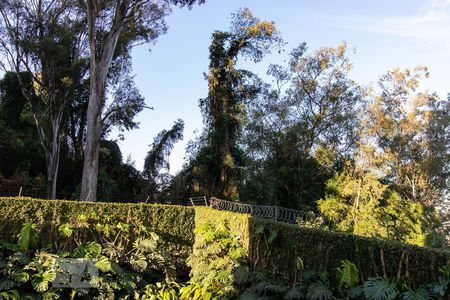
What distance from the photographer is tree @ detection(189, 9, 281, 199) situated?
730 inches

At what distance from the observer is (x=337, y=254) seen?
5.23 metres

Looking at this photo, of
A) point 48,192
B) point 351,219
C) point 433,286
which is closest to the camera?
point 433,286

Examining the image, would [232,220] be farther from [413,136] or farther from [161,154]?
[413,136]

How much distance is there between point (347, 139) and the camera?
888 inches

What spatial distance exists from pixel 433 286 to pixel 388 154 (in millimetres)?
18699

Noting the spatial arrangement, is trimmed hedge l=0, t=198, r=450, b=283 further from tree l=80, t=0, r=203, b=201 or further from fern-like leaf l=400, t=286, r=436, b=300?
tree l=80, t=0, r=203, b=201

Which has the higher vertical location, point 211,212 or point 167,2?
point 167,2

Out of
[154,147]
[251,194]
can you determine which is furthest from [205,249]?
[154,147]

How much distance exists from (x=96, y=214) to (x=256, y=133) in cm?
1311

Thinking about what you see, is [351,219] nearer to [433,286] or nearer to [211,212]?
[211,212]

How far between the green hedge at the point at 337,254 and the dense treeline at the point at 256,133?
1096cm

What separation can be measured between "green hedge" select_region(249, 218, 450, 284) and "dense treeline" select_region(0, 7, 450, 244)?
10955 mm

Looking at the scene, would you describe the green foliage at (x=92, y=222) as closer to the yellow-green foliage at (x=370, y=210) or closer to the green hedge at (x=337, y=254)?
the green hedge at (x=337, y=254)

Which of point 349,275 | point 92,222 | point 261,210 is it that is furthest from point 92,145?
point 349,275
